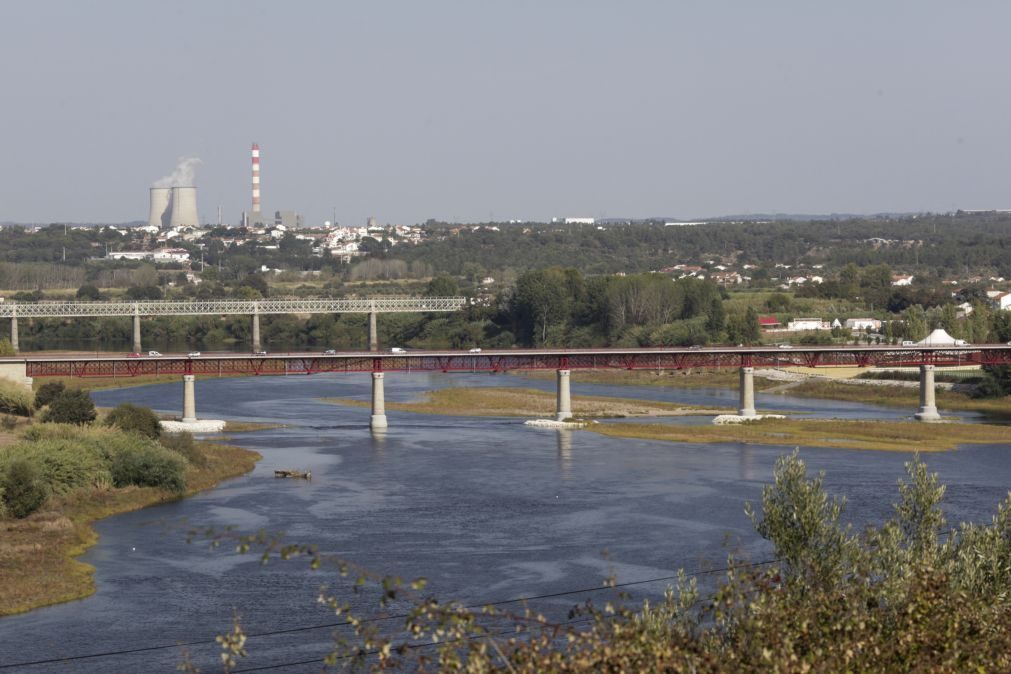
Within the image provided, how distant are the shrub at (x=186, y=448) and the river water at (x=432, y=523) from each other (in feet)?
6.87

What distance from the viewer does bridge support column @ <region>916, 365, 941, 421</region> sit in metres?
75.1

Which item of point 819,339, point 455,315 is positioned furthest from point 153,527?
point 455,315

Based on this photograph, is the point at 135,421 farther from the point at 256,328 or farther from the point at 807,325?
the point at 807,325

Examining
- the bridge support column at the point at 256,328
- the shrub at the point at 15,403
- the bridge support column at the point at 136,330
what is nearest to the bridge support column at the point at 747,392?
the shrub at the point at 15,403

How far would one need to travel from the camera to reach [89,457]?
1982 inches

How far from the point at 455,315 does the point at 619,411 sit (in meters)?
54.8

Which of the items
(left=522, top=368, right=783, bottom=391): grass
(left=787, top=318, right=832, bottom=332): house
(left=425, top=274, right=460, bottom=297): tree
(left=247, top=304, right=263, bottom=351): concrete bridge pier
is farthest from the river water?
(left=425, top=274, right=460, bottom=297): tree

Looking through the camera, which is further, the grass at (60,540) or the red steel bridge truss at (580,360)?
the red steel bridge truss at (580,360)

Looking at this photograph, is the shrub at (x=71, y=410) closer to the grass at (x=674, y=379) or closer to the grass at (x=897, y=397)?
the grass at (x=897, y=397)

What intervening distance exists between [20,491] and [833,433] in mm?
36534

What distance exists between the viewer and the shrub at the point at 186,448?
55375 mm

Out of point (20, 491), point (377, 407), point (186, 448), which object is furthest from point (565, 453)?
point (20, 491)

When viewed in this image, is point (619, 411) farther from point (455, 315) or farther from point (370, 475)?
point (455, 315)

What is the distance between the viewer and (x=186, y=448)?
184 ft
